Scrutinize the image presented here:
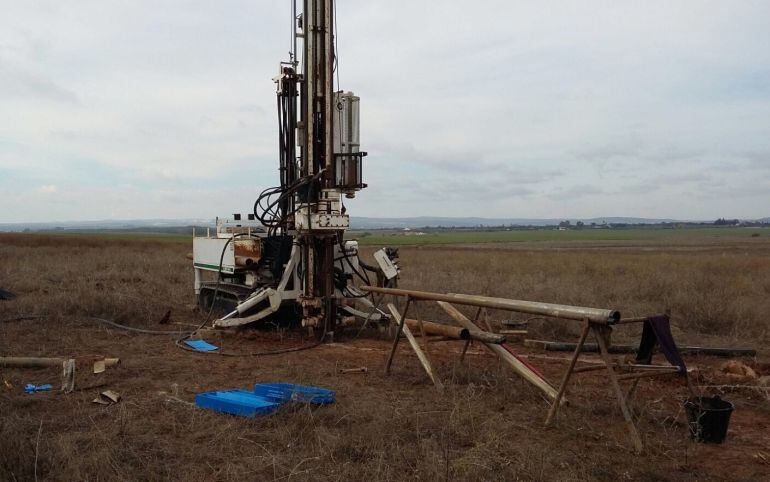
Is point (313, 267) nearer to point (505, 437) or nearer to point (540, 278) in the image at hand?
point (505, 437)

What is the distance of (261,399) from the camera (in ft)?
19.4

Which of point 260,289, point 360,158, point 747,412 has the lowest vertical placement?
point 747,412

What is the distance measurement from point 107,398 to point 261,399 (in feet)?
5.36

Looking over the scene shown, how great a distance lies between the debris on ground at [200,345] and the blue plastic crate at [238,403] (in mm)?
3085

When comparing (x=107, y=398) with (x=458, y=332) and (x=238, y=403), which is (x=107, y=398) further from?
(x=458, y=332)

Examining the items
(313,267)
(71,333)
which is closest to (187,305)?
(71,333)

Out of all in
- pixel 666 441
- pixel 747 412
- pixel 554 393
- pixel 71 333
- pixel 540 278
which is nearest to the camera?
pixel 666 441

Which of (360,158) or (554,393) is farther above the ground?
(360,158)

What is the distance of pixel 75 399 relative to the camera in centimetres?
635

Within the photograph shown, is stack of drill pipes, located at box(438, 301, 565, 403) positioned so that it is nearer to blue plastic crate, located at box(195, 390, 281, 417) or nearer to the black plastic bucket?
the black plastic bucket

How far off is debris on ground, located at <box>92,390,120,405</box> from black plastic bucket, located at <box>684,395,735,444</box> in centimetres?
518

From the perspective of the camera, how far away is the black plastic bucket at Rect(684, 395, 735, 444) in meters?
5.13

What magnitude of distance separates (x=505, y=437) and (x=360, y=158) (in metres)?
5.62

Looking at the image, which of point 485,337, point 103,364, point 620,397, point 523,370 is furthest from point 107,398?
point 620,397
